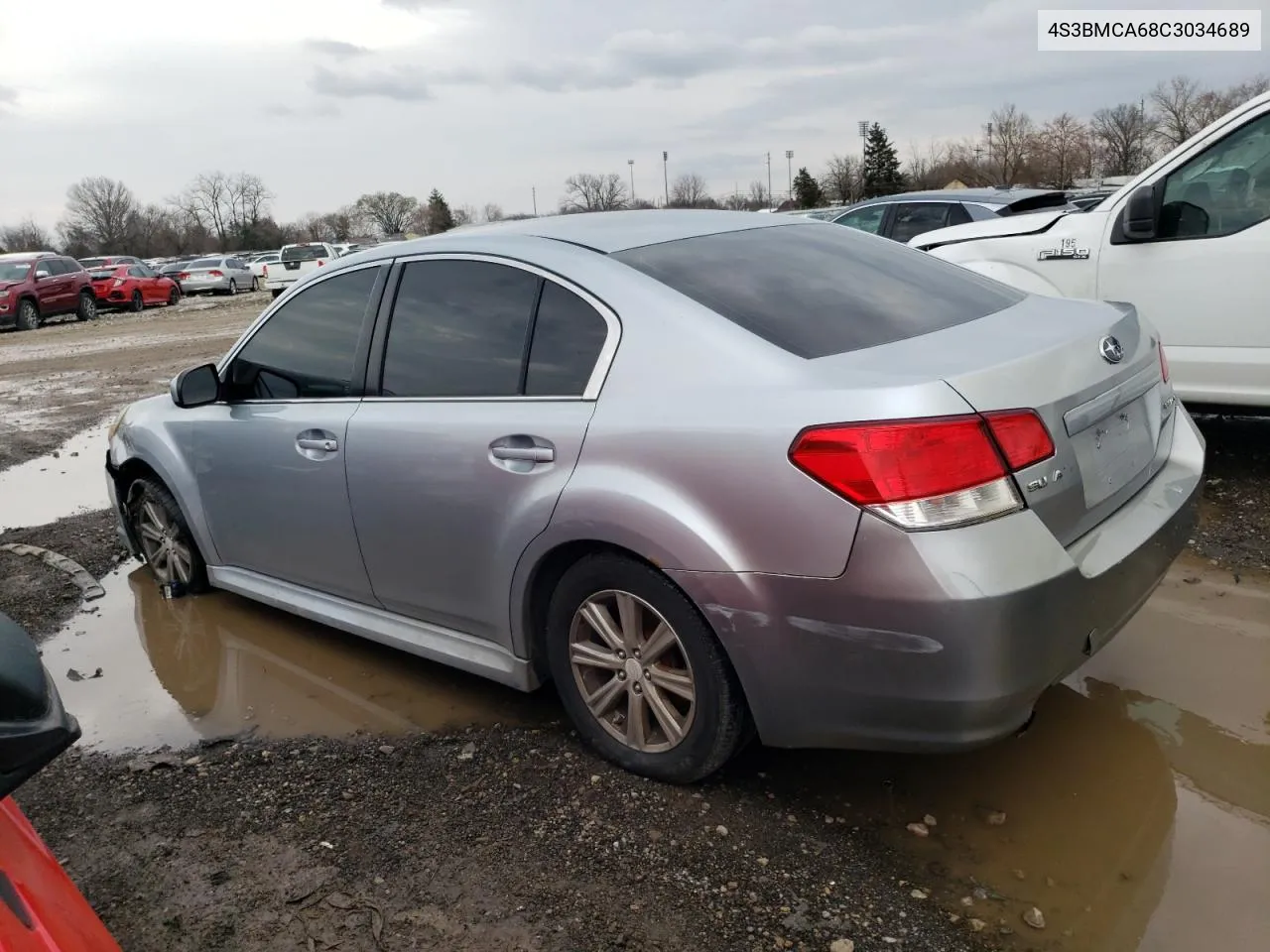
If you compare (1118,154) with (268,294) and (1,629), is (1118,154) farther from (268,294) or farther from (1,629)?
(1,629)

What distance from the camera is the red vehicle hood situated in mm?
1465

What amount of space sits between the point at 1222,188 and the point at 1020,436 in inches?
148

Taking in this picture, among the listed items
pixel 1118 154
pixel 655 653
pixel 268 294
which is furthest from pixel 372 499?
pixel 1118 154

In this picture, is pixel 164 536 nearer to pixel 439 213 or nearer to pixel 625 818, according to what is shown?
pixel 625 818

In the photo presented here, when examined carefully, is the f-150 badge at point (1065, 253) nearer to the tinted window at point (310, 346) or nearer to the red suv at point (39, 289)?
the tinted window at point (310, 346)

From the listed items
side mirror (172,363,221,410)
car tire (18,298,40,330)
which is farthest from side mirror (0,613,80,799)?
car tire (18,298,40,330)

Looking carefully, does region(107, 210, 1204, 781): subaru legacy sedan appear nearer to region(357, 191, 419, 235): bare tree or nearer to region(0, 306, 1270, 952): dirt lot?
region(0, 306, 1270, 952): dirt lot

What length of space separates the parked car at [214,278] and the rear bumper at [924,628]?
37.6 meters

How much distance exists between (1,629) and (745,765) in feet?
7.08

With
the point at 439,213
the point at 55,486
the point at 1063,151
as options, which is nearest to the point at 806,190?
the point at 1063,151

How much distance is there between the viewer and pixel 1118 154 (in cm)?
6512

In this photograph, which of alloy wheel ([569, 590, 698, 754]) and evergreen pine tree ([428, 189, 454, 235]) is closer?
alloy wheel ([569, 590, 698, 754])

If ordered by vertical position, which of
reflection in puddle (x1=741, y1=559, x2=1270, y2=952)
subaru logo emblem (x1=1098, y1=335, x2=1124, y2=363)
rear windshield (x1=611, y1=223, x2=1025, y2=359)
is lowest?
reflection in puddle (x1=741, y1=559, x2=1270, y2=952)

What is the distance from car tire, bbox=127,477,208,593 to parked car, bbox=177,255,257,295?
34319mm
